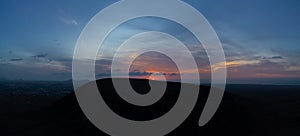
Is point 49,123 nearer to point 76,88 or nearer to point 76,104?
point 76,104

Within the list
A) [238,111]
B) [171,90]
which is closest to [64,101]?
[171,90]

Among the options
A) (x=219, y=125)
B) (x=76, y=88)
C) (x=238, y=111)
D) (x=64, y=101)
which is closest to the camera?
(x=219, y=125)

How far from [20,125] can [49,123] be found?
2462mm

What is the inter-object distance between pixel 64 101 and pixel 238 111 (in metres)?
16.2

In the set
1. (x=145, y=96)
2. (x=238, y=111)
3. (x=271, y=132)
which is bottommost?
(x=271, y=132)

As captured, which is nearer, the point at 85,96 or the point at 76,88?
the point at 85,96

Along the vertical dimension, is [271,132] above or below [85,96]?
below

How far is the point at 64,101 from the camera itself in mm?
23859

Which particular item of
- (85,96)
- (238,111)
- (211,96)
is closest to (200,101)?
(211,96)

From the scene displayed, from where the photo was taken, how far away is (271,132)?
798 inches

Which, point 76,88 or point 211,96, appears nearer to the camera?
point 211,96

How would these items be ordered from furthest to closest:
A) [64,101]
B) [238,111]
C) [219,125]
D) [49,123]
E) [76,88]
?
[76,88] → [64,101] → [238,111] → [49,123] → [219,125]

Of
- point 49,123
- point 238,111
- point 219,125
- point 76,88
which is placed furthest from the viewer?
point 76,88

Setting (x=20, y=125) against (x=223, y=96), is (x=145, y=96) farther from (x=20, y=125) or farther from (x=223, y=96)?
(x=20, y=125)
